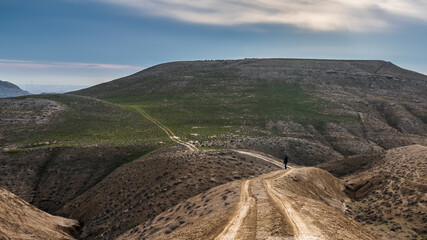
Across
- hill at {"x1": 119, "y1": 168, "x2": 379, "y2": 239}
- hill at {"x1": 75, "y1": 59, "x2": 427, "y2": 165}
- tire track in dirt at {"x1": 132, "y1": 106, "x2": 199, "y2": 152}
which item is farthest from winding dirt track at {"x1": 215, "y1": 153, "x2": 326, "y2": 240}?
hill at {"x1": 75, "y1": 59, "x2": 427, "y2": 165}

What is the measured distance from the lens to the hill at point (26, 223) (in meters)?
22.8

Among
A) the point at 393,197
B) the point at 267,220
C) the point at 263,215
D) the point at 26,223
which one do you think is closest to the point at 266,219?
the point at 267,220

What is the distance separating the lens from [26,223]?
25141 millimetres

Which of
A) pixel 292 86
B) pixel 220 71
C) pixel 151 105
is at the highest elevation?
pixel 220 71

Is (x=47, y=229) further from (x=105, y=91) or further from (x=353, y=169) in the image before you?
(x=105, y=91)

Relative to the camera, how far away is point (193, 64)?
537 ft

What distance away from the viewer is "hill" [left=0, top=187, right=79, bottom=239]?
22.8 m

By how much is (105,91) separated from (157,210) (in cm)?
12427

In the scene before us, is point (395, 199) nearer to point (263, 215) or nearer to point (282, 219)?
point (282, 219)

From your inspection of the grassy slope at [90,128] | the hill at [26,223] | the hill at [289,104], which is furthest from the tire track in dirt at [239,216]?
the grassy slope at [90,128]

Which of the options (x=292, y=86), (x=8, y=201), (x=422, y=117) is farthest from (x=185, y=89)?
(x=8, y=201)

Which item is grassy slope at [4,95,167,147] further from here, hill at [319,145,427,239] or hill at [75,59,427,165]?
hill at [319,145,427,239]

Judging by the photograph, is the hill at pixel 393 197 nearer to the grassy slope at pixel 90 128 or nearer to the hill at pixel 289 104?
the hill at pixel 289 104

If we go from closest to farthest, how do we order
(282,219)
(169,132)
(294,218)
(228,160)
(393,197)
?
(282,219)
(294,218)
(393,197)
(228,160)
(169,132)
